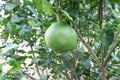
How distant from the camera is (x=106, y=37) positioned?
1009 mm

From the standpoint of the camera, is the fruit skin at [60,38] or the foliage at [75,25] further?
the foliage at [75,25]

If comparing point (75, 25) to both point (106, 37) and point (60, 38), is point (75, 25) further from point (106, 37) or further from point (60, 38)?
point (60, 38)

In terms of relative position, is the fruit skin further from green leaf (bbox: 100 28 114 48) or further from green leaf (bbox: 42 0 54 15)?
green leaf (bbox: 100 28 114 48)

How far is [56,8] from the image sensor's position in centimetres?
81

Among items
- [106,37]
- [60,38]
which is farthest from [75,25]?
[60,38]

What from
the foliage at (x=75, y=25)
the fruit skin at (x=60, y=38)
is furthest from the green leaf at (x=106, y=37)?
the fruit skin at (x=60, y=38)

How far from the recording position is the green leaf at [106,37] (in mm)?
998

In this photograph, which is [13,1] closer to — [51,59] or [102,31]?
[51,59]

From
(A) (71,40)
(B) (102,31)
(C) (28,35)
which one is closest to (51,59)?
(C) (28,35)

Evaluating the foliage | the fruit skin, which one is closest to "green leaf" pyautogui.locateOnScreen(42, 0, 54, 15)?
the fruit skin

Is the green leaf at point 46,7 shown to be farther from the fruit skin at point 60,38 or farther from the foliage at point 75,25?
the foliage at point 75,25

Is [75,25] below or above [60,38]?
above

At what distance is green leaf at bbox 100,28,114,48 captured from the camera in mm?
998

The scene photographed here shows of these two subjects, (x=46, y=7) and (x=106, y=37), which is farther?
(x=106, y=37)
